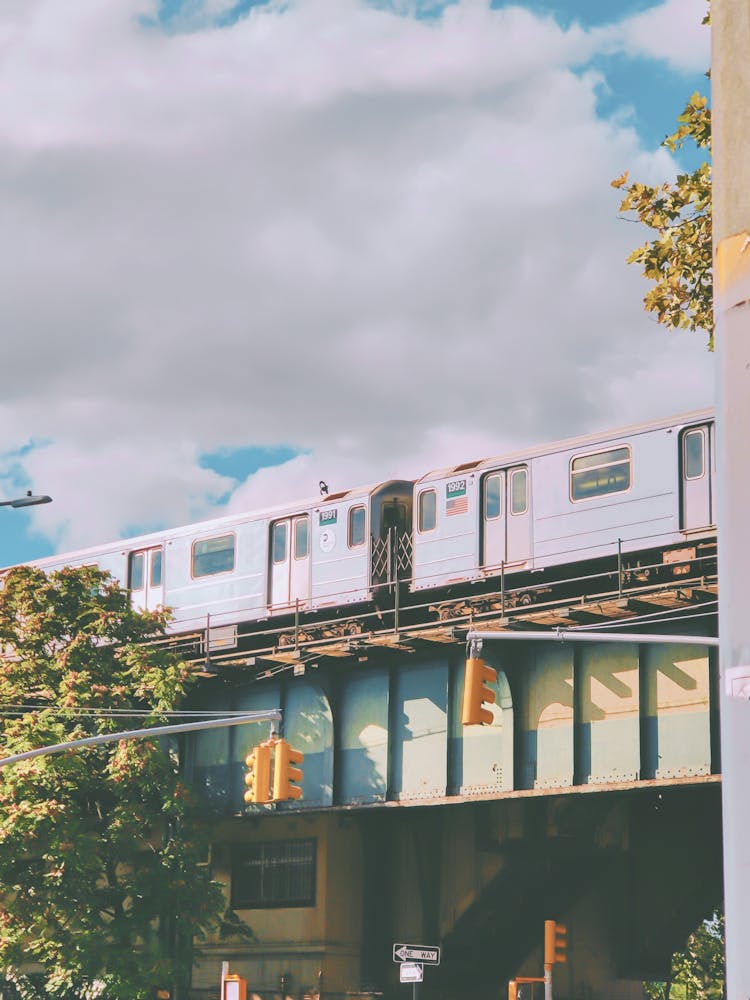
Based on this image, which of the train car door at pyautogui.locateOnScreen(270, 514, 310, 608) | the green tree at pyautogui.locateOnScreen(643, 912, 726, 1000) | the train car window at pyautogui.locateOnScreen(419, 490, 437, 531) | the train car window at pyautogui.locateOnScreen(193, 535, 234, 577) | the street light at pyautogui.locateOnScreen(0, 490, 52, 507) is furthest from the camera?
the green tree at pyautogui.locateOnScreen(643, 912, 726, 1000)

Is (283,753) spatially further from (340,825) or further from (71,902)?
(340,825)

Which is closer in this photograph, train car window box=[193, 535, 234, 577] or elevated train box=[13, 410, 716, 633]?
elevated train box=[13, 410, 716, 633]

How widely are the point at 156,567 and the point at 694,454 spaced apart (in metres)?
19.2

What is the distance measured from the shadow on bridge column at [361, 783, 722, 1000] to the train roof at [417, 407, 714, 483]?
10.1m

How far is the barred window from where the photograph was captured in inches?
1766

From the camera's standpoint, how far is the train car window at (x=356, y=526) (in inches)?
1626

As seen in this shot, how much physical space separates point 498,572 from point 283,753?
1414 cm

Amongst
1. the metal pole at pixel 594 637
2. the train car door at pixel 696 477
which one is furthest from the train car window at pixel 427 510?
the metal pole at pixel 594 637

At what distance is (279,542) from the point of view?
143 ft

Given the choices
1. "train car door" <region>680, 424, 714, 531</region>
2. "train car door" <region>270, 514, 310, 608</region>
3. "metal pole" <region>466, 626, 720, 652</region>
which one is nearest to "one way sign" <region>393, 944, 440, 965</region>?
"metal pole" <region>466, 626, 720, 652</region>

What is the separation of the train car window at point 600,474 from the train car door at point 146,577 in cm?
1539

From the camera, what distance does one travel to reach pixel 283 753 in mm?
24484

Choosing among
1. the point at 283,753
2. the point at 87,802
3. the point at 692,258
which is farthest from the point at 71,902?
the point at 692,258

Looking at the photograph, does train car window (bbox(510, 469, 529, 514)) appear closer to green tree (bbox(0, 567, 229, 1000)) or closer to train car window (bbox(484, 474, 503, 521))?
train car window (bbox(484, 474, 503, 521))
